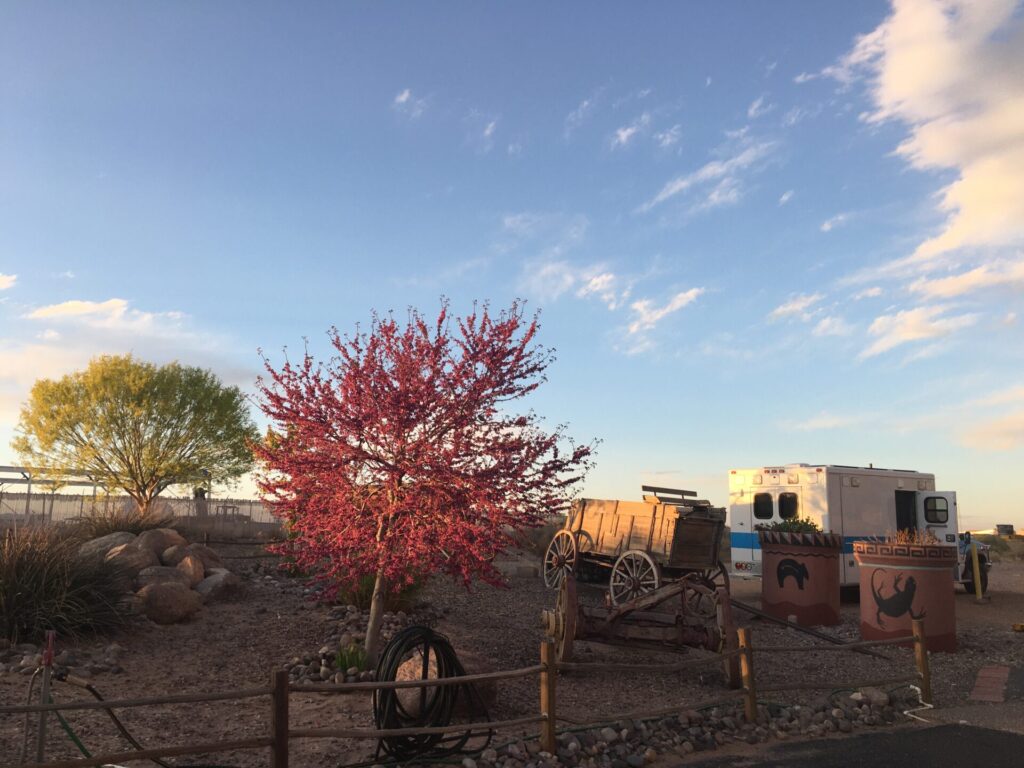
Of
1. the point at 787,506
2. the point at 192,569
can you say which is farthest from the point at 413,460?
the point at 787,506

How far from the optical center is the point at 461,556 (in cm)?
903

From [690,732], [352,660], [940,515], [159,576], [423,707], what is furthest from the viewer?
[940,515]

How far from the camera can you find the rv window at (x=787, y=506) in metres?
17.7

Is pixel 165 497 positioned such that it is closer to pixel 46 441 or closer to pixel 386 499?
pixel 46 441

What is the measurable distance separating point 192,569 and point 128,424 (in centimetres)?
2542

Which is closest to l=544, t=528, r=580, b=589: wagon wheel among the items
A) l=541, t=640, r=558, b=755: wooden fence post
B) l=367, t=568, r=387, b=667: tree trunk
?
l=367, t=568, r=387, b=667: tree trunk

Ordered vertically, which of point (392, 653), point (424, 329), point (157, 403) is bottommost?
point (392, 653)

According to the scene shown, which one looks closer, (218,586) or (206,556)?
(218,586)

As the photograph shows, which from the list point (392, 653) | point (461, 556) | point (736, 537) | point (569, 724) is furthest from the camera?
point (736, 537)

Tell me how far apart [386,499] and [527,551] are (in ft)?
51.8

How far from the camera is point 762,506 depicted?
60.2 ft

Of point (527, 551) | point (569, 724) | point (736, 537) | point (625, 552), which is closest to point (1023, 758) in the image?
point (569, 724)

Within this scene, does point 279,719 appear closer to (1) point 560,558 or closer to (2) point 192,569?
(2) point 192,569

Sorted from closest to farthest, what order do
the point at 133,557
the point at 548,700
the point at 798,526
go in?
the point at 548,700 → the point at 133,557 → the point at 798,526
